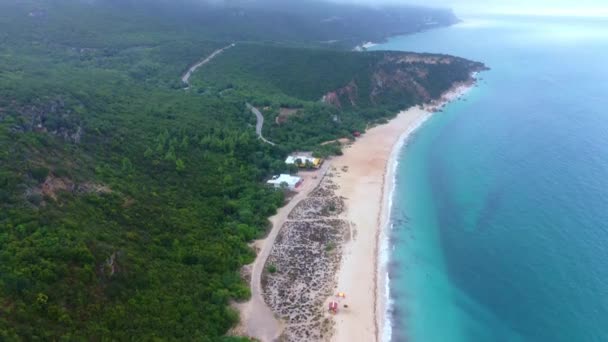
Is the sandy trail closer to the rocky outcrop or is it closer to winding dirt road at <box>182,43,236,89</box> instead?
the rocky outcrop

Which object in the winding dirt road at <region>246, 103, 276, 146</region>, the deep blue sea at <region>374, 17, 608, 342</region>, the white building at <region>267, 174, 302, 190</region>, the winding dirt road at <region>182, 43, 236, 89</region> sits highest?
the winding dirt road at <region>182, 43, 236, 89</region>

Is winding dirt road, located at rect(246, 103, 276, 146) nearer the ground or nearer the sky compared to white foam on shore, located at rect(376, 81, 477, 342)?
nearer the sky

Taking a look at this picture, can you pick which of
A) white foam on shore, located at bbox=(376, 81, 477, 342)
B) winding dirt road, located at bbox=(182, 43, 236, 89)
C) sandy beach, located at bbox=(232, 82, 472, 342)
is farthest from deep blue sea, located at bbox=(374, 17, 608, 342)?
winding dirt road, located at bbox=(182, 43, 236, 89)

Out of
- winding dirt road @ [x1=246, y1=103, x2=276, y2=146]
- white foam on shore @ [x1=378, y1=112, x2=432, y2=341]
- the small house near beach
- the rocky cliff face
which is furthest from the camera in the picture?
the rocky cliff face

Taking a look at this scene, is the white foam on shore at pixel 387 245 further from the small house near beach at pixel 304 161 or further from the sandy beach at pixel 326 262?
the small house near beach at pixel 304 161

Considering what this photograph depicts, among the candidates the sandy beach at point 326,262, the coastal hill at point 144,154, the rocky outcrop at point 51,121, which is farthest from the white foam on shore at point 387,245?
the rocky outcrop at point 51,121

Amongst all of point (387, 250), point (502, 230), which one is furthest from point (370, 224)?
point (502, 230)

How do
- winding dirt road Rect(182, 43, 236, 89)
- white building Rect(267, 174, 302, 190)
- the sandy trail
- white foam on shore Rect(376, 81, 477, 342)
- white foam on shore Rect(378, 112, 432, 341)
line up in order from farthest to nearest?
1. winding dirt road Rect(182, 43, 236, 89)
2. white building Rect(267, 174, 302, 190)
3. white foam on shore Rect(376, 81, 477, 342)
4. white foam on shore Rect(378, 112, 432, 341)
5. the sandy trail

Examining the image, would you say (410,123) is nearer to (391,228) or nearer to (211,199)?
(391,228)
